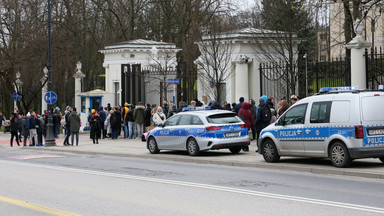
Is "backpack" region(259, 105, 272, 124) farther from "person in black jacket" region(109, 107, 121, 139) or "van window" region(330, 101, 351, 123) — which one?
"person in black jacket" region(109, 107, 121, 139)

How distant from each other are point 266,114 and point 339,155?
615cm

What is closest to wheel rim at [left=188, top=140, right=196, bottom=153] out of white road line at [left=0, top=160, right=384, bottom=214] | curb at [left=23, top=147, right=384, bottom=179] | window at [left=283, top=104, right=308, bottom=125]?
curb at [left=23, top=147, right=384, bottom=179]

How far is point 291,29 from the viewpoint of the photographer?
85.6 feet

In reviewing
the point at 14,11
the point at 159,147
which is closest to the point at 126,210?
the point at 159,147

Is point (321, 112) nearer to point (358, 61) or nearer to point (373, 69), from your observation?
point (373, 69)

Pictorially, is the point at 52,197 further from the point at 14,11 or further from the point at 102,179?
the point at 14,11

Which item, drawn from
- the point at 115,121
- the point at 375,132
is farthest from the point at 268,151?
the point at 115,121

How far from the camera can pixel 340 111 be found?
48.0ft

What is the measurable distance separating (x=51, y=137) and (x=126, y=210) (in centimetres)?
1993

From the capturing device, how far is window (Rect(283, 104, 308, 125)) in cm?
1587

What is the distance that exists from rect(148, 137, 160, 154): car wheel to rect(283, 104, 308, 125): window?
22.1 ft

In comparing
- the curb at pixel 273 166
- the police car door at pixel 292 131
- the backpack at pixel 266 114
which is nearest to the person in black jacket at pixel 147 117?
the curb at pixel 273 166

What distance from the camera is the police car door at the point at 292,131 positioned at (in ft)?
52.1

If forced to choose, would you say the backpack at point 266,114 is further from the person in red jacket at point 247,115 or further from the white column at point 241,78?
the white column at point 241,78
